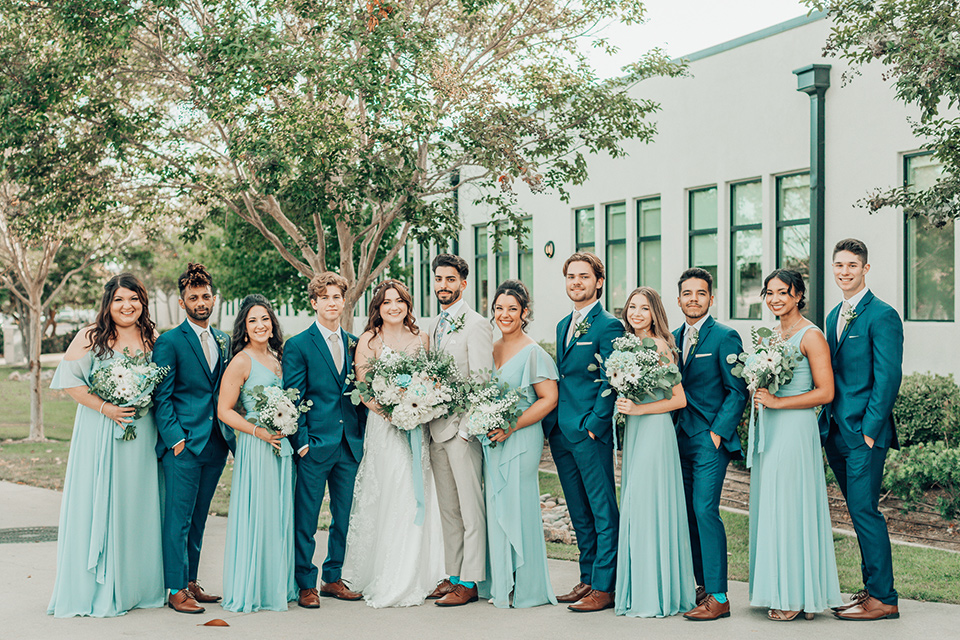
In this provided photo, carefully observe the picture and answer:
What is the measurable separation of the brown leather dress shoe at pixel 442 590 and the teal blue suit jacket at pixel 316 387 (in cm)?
117

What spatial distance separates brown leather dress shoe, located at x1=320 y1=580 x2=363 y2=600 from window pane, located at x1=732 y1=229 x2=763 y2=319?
9.84 metres

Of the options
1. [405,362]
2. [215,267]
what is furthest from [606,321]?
[215,267]

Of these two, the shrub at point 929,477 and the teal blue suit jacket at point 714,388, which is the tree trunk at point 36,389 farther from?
the shrub at point 929,477

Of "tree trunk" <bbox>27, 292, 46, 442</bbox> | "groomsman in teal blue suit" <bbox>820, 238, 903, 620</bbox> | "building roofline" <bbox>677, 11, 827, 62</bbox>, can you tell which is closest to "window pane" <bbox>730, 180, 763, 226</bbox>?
"building roofline" <bbox>677, 11, 827, 62</bbox>

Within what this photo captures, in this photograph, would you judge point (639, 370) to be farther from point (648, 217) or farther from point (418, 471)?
point (648, 217)

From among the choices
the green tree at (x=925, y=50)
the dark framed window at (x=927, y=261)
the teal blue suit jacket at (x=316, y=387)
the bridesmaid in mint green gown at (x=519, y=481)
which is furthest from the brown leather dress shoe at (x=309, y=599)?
the dark framed window at (x=927, y=261)

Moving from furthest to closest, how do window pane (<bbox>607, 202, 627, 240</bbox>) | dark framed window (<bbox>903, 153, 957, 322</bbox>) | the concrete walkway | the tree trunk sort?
window pane (<bbox>607, 202, 627, 240</bbox>), the tree trunk, dark framed window (<bbox>903, 153, 957, 322</bbox>), the concrete walkway

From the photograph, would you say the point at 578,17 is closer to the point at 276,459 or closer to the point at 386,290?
the point at 386,290

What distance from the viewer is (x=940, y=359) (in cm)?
1159

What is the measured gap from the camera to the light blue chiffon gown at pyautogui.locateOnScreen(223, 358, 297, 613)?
19.9ft

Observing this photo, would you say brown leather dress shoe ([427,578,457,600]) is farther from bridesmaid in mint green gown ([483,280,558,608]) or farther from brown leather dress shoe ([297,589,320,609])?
brown leather dress shoe ([297,589,320,609])

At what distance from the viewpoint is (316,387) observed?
20.5 ft

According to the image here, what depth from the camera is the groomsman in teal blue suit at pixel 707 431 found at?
19.3ft

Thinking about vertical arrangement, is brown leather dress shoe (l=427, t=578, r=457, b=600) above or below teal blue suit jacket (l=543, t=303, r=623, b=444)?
below
